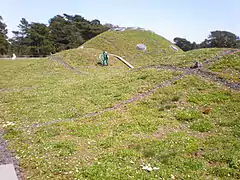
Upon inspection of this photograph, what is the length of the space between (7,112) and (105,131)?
22.0 feet

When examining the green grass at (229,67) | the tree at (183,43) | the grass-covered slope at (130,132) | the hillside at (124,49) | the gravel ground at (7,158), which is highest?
the tree at (183,43)

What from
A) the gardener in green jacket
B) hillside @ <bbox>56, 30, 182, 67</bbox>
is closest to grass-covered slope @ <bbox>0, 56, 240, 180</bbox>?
the gardener in green jacket

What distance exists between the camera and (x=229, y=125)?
10008 millimetres

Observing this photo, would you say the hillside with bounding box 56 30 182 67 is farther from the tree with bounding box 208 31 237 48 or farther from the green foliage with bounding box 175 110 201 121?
the green foliage with bounding box 175 110 201 121

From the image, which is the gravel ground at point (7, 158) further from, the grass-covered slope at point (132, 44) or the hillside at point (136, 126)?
the grass-covered slope at point (132, 44)

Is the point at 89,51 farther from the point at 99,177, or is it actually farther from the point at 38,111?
the point at 99,177

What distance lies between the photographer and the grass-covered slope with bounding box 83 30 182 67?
151 feet

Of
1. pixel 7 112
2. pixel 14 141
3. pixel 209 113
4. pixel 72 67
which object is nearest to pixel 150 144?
pixel 209 113

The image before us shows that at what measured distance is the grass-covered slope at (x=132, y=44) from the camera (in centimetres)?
4600

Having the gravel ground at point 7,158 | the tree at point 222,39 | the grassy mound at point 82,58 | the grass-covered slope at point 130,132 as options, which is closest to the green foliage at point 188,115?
the grass-covered slope at point 130,132

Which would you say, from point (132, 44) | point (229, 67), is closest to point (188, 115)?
point (229, 67)

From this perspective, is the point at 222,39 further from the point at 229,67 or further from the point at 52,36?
the point at 52,36

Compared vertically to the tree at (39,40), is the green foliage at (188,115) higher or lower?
lower

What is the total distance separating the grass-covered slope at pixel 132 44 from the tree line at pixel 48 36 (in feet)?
92.4
